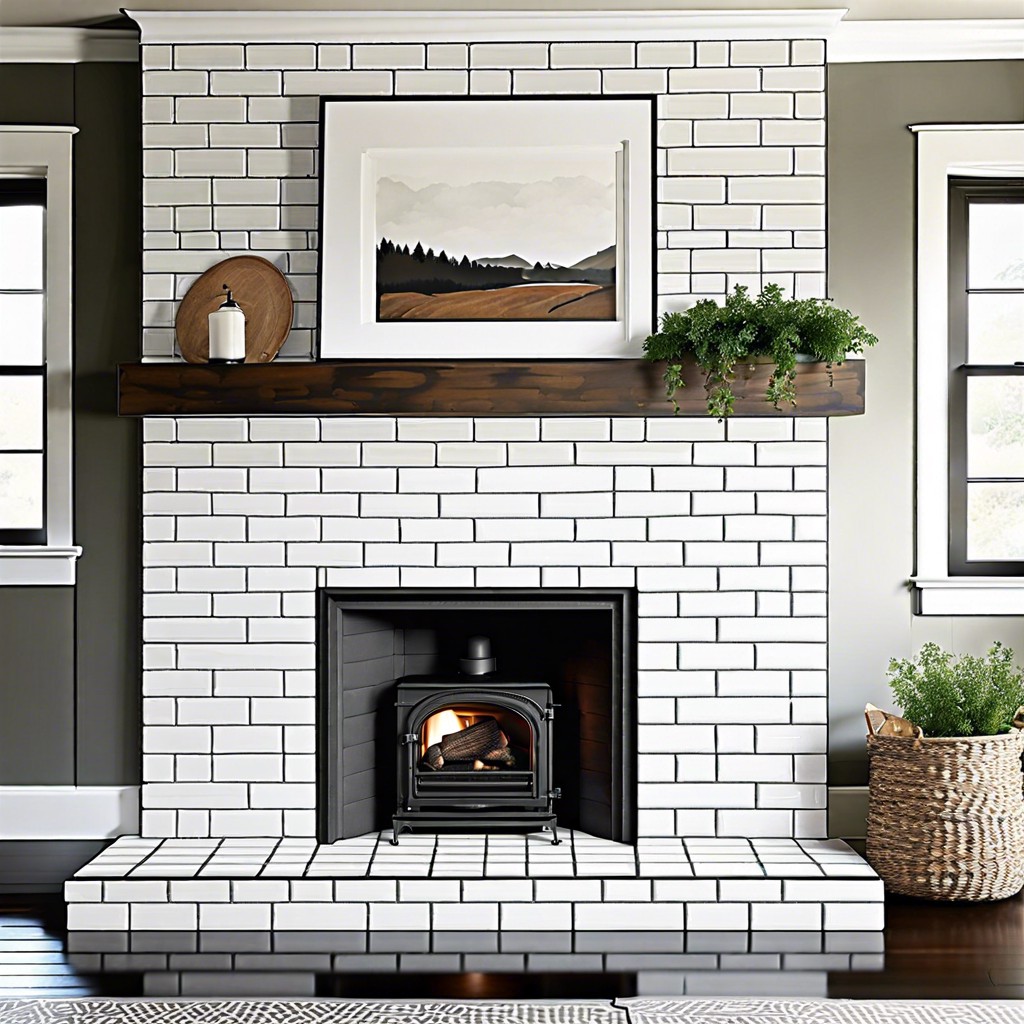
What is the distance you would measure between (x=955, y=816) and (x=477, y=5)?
2.73 meters

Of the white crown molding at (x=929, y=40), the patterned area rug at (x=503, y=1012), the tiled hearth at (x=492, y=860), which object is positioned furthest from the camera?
the white crown molding at (x=929, y=40)

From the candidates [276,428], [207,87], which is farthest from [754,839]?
[207,87]

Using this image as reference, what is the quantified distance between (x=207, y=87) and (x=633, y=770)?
244 centimetres

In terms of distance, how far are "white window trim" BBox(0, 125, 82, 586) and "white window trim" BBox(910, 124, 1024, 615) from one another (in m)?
2.73

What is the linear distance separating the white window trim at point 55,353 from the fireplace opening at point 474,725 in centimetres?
92

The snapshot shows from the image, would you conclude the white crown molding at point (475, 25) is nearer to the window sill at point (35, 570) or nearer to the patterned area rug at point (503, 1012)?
the window sill at point (35, 570)

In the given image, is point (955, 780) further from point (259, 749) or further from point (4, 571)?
point (4, 571)

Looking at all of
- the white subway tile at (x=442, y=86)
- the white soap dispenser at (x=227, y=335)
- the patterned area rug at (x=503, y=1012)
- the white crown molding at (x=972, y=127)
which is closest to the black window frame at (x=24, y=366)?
the white soap dispenser at (x=227, y=335)

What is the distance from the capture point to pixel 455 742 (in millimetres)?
3404

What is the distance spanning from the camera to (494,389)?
10.3 ft

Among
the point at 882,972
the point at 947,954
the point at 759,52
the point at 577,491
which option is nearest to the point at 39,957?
the point at 577,491

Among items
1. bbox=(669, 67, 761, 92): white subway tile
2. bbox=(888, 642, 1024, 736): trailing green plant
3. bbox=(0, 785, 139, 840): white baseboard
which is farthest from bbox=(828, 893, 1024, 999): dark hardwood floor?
bbox=(669, 67, 761, 92): white subway tile

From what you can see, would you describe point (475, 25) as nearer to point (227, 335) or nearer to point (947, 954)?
point (227, 335)

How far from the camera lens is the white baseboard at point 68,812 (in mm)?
3494
